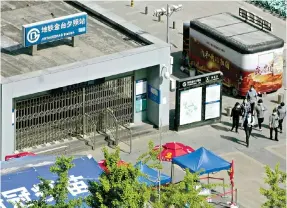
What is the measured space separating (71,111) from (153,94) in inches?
136

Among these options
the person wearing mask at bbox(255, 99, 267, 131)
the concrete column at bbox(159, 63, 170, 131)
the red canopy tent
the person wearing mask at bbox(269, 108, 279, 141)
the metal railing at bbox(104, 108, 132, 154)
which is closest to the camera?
the red canopy tent

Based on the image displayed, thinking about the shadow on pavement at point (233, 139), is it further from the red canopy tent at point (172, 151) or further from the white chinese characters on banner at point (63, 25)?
the white chinese characters on banner at point (63, 25)

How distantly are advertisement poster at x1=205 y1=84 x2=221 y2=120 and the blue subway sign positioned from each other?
219 inches

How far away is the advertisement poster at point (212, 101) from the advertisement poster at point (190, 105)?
38 cm

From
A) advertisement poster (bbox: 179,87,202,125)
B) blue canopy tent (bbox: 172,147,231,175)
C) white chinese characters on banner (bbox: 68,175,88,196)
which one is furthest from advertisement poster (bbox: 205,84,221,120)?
white chinese characters on banner (bbox: 68,175,88,196)

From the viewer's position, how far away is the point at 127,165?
28.0 meters

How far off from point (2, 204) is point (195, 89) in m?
12.4

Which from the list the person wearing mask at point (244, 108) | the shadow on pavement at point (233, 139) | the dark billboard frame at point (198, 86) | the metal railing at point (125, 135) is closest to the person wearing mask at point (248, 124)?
the person wearing mask at point (244, 108)

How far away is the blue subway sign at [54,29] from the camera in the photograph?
39594 mm

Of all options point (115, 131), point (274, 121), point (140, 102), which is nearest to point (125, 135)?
point (115, 131)

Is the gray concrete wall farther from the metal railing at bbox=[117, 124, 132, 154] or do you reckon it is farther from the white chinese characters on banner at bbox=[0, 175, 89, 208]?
the white chinese characters on banner at bbox=[0, 175, 89, 208]

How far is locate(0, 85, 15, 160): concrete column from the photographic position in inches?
1497

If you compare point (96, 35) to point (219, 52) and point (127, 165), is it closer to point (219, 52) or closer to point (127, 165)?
point (219, 52)

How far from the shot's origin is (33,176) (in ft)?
110
